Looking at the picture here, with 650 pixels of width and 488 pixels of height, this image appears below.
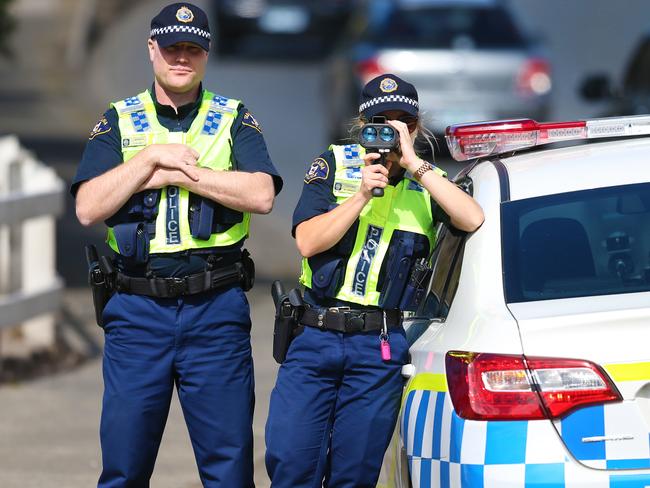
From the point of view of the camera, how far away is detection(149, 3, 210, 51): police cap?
4.90 metres

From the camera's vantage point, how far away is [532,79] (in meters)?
15.6

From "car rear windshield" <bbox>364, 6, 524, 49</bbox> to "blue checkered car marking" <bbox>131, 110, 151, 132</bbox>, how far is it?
1063cm

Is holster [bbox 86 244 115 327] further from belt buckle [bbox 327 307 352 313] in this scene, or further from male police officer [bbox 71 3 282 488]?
belt buckle [bbox 327 307 352 313]

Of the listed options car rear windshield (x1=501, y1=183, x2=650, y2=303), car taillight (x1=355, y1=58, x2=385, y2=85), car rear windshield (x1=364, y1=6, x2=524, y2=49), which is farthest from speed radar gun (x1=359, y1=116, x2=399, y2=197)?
car rear windshield (x1=364, y1=6, x2=524, y2=49)

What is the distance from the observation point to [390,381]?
4.75 m

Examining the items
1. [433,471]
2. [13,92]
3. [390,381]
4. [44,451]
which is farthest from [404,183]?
[13,92]

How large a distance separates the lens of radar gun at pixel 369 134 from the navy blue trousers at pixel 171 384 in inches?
28.7

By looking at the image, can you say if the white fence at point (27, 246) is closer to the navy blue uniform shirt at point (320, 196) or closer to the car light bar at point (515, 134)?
the navy blue uniform shirt at point (320, 196)

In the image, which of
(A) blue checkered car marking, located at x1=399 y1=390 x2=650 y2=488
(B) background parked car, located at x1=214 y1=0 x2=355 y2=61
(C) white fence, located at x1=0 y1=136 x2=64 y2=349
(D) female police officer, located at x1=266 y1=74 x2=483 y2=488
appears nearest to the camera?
(A) blue checkered car marking, located at x1=399 y1=390 x2=650 y2=488

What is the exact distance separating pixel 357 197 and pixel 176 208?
635mm

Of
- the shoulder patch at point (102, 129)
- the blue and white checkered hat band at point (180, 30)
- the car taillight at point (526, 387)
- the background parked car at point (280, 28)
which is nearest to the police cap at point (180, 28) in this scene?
the blue and white checkered hat band at point (180, 30)

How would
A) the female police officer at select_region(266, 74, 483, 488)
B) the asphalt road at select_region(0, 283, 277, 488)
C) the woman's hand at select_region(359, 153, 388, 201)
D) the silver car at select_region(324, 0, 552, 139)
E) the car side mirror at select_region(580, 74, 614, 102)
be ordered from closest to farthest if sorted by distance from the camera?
1. the woman's hand at select_region(359, 153, 388, 201)
2. the female police officer at select_region(266, 74, 483, 488)
3. the asphalt road at select_region(0, 283, 277, 488)
4. the car side mirror at select_region(580, 74, 614, 102)
5. the silver car at select_region(324, 0, 552, 139)

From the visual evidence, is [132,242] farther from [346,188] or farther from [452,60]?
[452,60]

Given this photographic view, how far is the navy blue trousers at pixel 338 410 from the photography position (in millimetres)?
4738
